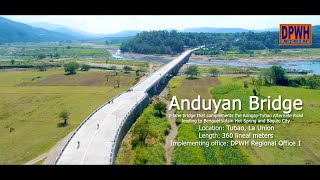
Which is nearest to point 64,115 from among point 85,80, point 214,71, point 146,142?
point 146,142

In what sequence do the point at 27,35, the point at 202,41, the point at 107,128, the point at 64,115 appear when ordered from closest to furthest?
the point at 107,128 → the point at 64,115 → the point at 202,41 → the point at 27,35

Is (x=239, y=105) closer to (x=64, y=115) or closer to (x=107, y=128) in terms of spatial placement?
(x=107, y=128)

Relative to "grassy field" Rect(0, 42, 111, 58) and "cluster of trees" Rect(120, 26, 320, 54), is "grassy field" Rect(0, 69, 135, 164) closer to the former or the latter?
"grassy field" Rect(0, 42, 111, 58)

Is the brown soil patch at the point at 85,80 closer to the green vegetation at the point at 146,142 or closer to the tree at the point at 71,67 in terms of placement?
the tree at the point at 71,67

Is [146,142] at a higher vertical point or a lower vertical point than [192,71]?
lower

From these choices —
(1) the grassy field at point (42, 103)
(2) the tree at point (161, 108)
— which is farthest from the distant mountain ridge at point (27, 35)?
(2) the tree at point (161, 108)

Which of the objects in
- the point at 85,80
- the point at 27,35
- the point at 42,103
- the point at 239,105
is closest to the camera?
the point at 239,105

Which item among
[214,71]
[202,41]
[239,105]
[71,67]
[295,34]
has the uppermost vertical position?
[295,34]
